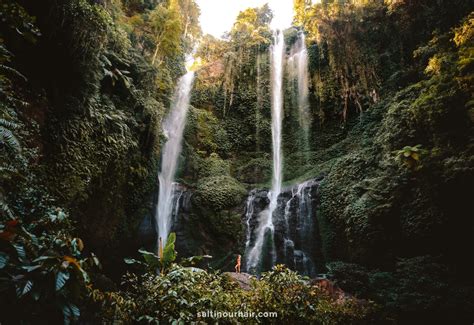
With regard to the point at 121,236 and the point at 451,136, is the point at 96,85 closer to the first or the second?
the point at 121,236

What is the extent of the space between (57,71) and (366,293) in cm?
899

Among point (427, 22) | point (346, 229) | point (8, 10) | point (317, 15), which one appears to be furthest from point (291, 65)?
point (8, 10)

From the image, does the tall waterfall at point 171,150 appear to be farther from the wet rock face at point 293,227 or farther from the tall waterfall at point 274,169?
the tall waterfall at point 274,169

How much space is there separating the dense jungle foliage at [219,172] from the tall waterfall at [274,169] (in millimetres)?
619

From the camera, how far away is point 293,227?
1173cm

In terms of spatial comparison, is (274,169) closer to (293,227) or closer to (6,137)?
(293,227)

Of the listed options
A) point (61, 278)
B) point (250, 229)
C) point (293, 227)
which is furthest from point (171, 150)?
point (61, 278)

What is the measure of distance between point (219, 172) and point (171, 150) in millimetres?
2744

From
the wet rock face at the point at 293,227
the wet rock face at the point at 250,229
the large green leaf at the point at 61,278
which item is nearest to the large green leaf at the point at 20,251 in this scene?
the large green leaf at the point at 61,278

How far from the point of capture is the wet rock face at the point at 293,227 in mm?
10898

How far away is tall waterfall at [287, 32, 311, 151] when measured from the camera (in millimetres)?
16625

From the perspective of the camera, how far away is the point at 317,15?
43.3 feet

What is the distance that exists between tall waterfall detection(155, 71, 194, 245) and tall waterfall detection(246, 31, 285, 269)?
12.5 ft

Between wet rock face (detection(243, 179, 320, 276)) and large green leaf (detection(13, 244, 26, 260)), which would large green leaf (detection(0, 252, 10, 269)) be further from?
wet rock face (detection(243, 179, 320, 276))
